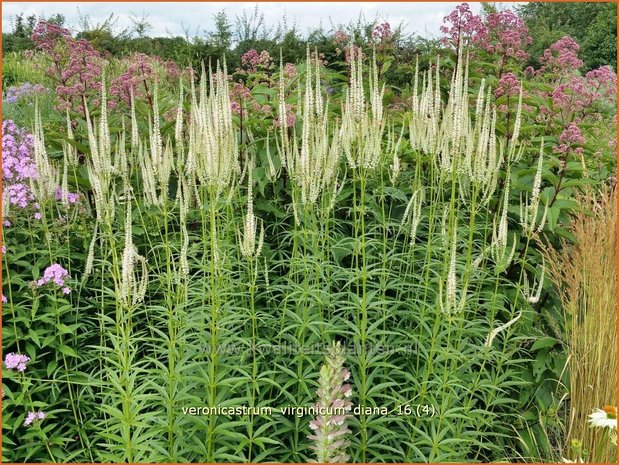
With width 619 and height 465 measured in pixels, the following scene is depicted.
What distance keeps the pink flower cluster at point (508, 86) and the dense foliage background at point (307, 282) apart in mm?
16

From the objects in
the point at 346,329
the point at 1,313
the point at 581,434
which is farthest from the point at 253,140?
the point at 581,434

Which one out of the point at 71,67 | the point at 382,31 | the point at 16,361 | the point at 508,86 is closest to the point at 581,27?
the point at 382,31

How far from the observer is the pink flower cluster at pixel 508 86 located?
206 inches

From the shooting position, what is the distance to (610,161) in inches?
238

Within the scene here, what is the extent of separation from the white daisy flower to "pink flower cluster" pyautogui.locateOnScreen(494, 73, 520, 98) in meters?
→ 2.45

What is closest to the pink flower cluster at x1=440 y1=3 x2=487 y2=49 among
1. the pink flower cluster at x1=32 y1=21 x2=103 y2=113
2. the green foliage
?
the pink flower cluster at x1=32 y1=21 x2=103 y2=113

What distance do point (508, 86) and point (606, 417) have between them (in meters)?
2.57

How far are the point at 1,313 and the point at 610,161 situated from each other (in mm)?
5206

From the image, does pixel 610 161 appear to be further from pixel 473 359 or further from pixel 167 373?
pixel 167 373

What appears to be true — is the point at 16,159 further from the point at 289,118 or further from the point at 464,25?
the point at 464,25

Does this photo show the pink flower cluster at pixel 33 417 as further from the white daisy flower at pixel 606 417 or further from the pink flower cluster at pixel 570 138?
the pink flower cluster at pixel 570 138

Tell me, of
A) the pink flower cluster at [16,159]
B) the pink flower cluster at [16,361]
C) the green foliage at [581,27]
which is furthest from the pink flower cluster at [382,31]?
the green foliage at [581,27]

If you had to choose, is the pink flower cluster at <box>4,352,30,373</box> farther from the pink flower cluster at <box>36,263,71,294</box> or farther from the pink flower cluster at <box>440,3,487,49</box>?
the pink flower cluster at <box>440,3,487,49</box>

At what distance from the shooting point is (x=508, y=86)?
5273mm
